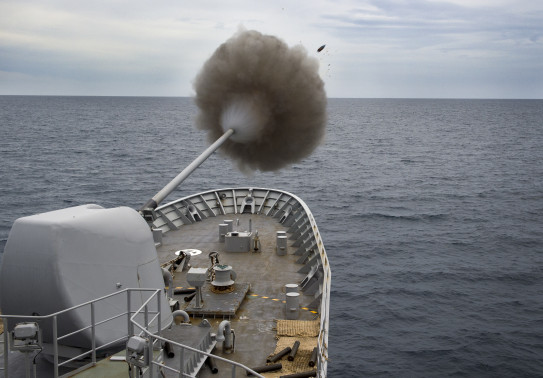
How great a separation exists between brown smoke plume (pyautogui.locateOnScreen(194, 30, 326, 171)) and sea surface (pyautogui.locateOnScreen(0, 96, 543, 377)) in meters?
2.09

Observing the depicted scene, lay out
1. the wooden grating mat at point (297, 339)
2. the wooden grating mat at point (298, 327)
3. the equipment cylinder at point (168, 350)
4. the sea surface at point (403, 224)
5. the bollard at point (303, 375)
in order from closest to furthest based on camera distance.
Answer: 1. the equipment cylinder at point (168, 350)
2. the bollard at point (303, 375)
3. the wooden grating mat at point (297, 339)
4. the wooden grating mat at point (298, 327)
5. the sea surface at point (403, 224)

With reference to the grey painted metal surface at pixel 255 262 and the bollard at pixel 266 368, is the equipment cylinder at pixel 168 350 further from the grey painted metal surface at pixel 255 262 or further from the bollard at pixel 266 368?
the bollard at pixel 266 368

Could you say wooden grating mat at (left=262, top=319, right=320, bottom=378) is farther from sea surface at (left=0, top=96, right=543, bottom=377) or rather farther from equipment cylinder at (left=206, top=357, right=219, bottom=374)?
sea surface at (left=0, top=96, right=543, bottom=377)

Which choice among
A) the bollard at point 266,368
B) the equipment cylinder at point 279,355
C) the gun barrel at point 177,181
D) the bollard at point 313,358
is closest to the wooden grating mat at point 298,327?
the equipment cylinder at point 279,355

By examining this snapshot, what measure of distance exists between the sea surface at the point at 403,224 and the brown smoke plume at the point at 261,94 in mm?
2086

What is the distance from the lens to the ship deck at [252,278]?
42.9 feet

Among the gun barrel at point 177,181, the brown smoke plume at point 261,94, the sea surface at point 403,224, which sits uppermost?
the brown smoke plume at point 261,94

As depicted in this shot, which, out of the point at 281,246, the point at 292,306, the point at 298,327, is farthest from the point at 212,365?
the point at 281,246

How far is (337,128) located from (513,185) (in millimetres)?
101670

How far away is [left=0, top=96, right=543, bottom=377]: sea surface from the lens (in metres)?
22.2

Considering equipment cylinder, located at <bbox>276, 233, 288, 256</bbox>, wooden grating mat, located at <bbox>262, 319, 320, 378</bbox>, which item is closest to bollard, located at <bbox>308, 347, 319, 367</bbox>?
wooden grating mat, located at <bbox>262, 319, 320, 378</bbox>

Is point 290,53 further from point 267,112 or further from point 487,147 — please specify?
point 487,147

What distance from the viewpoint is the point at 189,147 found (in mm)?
99938

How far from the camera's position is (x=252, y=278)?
17.8 m
